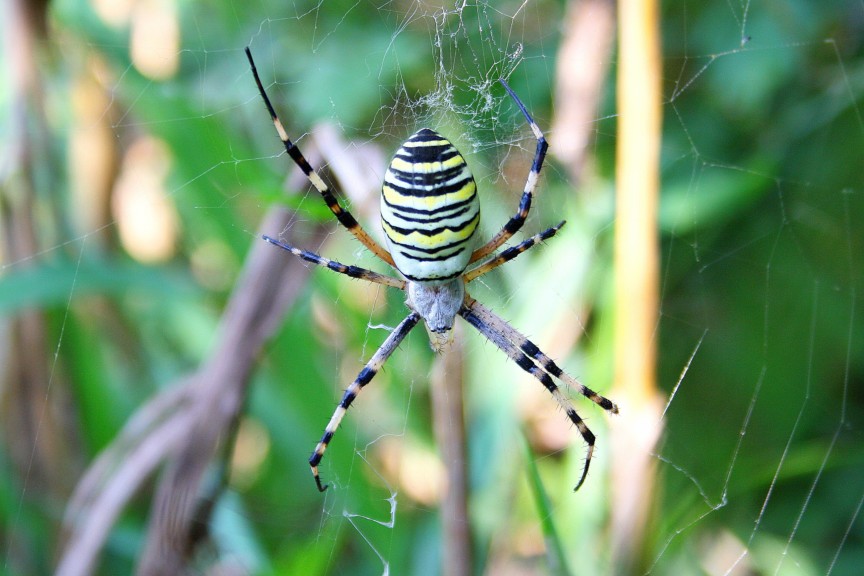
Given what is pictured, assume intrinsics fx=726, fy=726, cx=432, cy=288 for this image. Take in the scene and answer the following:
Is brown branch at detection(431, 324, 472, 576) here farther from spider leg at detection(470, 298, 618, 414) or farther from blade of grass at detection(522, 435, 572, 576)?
spider leg at detection(470, 298, 618, 414)

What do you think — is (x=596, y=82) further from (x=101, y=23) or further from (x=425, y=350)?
(x=101, y=23)

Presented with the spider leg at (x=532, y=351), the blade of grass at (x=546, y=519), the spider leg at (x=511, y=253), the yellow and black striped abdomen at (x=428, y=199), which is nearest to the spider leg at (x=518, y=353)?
the spider leg at (x=532, y=351)

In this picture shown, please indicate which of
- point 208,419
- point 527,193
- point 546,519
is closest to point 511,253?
point 527,193

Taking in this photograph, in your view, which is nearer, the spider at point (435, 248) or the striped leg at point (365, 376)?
the spider at point (435, 248)

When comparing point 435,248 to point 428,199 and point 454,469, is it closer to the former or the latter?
point 428,199

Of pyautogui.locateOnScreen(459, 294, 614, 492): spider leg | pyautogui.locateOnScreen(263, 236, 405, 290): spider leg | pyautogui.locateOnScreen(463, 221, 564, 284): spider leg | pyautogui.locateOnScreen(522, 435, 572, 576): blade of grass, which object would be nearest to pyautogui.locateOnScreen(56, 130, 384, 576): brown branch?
pyautogui.locateOnScreen(263, 236, 405, 290): spider leg

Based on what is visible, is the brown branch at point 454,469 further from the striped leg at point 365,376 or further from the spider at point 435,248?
the striped leg at point 365,376

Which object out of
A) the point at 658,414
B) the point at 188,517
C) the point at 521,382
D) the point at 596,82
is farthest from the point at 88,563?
the point at 596,82
